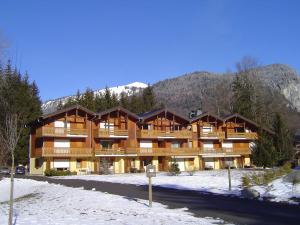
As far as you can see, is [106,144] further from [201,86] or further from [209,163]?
[201,86]

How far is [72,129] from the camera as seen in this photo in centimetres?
5409

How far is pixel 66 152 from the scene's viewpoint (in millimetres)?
52344

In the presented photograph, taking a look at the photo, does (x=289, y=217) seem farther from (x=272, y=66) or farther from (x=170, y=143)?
(x=272, y=66)

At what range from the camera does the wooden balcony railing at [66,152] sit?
5122cm

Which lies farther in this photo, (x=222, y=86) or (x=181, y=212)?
(x=222, y=86)

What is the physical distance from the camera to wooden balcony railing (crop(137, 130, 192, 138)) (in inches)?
2281

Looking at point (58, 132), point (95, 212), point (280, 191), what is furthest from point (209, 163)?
point (95, 212)

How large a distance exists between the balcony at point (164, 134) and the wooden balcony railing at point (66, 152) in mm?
7903

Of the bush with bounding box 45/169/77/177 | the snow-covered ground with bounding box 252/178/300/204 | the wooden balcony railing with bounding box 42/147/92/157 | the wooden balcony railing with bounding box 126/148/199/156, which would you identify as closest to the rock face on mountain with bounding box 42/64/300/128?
the wooden balcony railing with bounding box 126/148/199/156

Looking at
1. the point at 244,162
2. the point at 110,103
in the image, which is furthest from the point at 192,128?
the point at 110,103

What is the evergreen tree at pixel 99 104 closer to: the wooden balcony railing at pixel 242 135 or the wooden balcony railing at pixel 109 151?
the wooden balcony railing at pixel 242 135

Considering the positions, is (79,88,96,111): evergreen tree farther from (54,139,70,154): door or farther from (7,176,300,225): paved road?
(7,176,300,225): paved road

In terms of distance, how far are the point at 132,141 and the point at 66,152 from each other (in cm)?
978

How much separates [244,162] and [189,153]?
1070 centimetres
